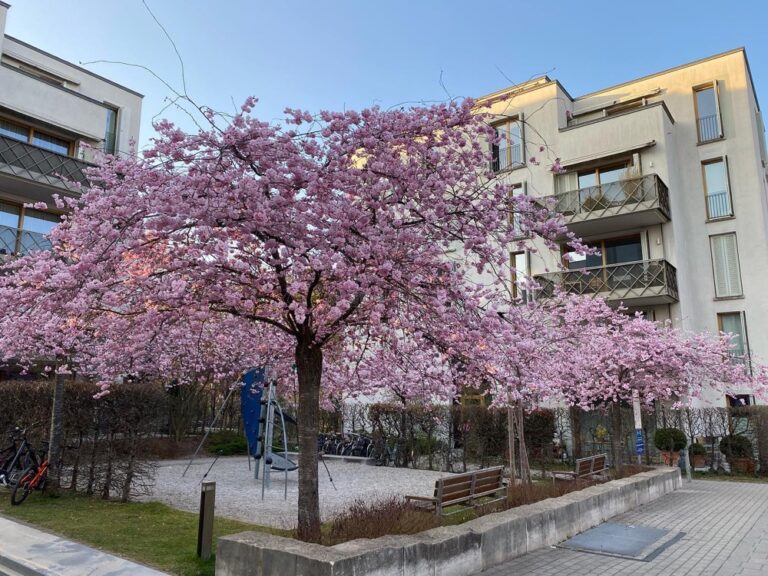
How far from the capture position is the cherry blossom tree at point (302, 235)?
568cm

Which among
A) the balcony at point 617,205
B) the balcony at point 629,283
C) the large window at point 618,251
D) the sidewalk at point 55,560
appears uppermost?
the balcony at point 617,205

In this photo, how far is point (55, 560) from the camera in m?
6.29

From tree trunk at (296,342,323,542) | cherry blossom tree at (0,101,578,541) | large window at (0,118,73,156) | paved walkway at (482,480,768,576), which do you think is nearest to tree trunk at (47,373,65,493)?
cherry blossom tree at (0,101,578,541)

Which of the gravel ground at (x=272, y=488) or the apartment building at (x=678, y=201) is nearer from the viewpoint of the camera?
the gravel ground at (x=272, y=488)

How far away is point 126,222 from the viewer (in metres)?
5.80

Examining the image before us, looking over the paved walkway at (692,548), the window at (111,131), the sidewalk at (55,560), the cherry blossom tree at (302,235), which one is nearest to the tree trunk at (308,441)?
the cherry blossom tree at (302,235)

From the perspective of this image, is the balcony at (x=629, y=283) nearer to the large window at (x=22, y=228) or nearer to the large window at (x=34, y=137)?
the large window at (x=22, y=228)

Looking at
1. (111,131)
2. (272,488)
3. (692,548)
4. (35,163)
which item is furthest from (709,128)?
(35,163)

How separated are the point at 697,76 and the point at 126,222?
25327 millimetres

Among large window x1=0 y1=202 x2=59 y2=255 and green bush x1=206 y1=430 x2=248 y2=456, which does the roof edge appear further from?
green bush x1=206 y1=430 x2=248 y2=456

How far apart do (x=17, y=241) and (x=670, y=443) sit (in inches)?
886

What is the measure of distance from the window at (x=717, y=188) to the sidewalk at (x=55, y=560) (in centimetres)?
2369

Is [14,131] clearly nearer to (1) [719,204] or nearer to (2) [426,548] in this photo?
(2) [426,548]

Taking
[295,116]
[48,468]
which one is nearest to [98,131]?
[48,468]
